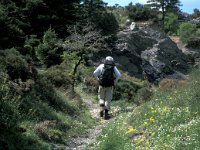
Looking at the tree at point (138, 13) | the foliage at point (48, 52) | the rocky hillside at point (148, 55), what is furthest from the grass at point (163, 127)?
the tree at point (138, 13)

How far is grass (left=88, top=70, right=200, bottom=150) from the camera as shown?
8.09 metres

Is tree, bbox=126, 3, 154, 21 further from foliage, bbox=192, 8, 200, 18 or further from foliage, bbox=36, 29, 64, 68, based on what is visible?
foliage, bbox=36, 29, 64, 68

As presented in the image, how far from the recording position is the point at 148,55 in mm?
50344

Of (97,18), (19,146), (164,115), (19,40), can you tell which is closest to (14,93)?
(19,146)

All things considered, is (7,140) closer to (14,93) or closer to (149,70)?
(14,93)

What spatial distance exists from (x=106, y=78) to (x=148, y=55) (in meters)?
35.7

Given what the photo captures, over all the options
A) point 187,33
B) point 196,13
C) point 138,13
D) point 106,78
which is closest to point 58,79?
point 106,78

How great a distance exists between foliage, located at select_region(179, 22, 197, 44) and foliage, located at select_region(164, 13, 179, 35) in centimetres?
596

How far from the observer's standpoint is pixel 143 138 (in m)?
8.92

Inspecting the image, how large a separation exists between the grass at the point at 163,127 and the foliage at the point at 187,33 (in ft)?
190

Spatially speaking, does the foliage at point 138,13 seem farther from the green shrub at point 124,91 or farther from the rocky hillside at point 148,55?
the green shrub at point 124,91

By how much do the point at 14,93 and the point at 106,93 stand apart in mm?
4610

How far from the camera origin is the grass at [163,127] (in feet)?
26.5

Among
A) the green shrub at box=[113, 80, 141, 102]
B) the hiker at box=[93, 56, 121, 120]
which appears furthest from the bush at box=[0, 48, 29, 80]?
the green shrub at box=[113, 80, 141, 102]
